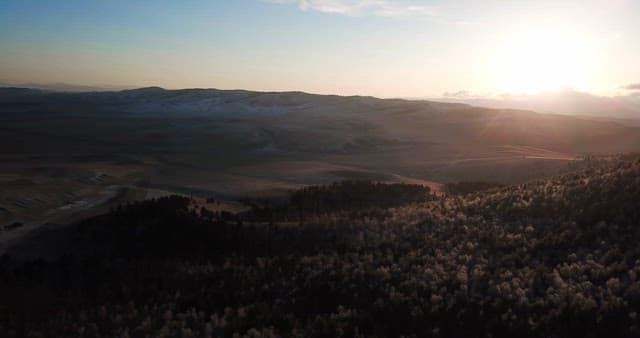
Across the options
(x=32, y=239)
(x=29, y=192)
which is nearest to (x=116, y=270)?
(x=32, y=239)

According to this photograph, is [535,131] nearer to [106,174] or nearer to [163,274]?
[106,174]

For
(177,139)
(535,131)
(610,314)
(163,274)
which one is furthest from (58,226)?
(535,131)

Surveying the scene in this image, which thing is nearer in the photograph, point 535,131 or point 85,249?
point 85,249

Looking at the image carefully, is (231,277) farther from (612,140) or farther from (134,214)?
(612,140)

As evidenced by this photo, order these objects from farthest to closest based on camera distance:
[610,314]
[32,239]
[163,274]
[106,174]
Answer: [106,174]
[32,239]
[163,274]
[610,314]

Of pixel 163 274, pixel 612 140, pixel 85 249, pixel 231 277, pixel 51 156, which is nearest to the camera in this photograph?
pixel 231 277

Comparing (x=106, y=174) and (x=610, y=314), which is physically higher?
(x=610, y=314)
